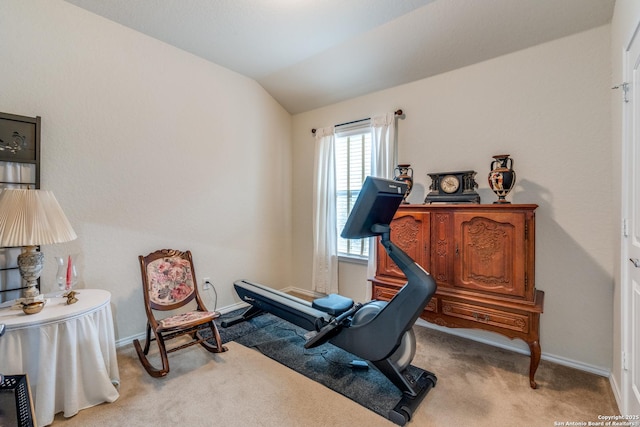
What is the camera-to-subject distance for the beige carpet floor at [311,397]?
1767 mm

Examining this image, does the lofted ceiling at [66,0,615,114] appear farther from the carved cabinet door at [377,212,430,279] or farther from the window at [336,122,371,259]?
the carved cabinet door at [377,212,430,279]

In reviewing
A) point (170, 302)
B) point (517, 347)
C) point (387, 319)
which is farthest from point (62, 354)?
point (517, 347)

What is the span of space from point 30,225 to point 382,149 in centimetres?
306

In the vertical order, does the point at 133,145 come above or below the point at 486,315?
above

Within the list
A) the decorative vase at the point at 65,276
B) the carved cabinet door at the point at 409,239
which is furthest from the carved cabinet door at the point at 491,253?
→ the decorative vase at the point at 65,276

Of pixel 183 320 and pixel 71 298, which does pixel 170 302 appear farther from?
pixel 71 298

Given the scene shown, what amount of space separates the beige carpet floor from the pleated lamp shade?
1131 millimetres

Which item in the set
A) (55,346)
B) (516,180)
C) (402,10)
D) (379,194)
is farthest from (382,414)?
(402,10)

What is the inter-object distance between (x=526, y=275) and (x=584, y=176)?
994 mm

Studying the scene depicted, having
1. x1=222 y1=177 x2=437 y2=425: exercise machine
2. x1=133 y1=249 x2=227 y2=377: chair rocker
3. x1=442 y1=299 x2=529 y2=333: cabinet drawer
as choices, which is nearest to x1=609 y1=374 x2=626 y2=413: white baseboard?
x1=442 y1=299 x2=529 y2=333: cabinet drawer

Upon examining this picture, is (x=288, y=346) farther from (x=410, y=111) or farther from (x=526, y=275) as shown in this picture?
(x=410, y=111)

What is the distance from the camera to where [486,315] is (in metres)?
2.21

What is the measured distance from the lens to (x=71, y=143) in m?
2.40

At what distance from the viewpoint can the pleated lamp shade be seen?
166cm
